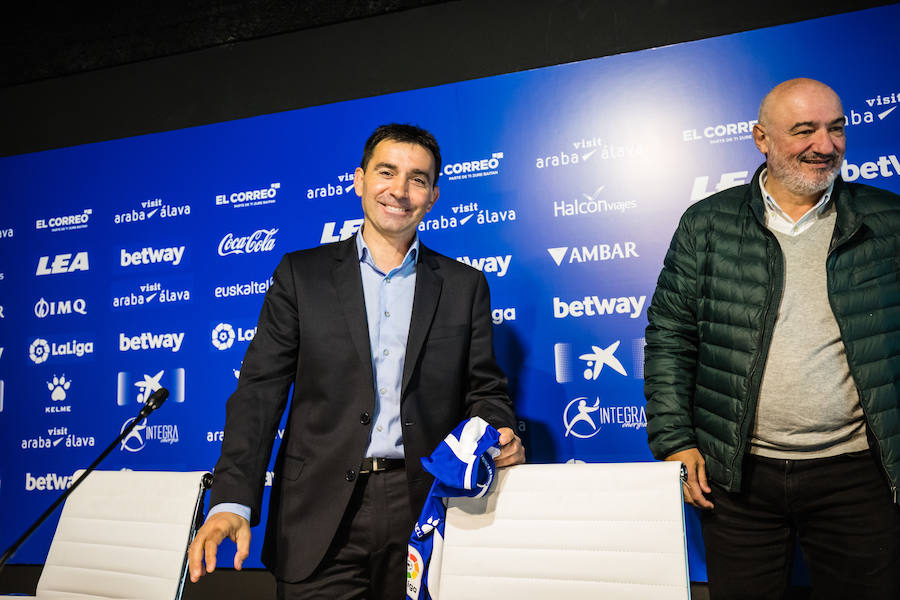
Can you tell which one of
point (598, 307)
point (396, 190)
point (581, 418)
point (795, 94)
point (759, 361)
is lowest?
point (581, 418)

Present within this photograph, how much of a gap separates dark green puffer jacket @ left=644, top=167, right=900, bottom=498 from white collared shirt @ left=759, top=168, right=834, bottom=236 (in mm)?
29

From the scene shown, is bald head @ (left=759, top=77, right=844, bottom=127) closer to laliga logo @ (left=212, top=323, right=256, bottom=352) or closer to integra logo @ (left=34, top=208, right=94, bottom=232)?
laliga logo @ (left=212, top=323, right=256, bottom=352)

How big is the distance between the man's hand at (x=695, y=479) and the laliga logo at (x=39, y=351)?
132 inches

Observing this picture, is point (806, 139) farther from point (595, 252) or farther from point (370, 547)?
point (370, 547)

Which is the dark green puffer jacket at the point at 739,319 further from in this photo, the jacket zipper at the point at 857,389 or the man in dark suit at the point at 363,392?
the man in dark suit at the point at 363,392

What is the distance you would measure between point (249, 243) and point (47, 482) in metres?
1.64

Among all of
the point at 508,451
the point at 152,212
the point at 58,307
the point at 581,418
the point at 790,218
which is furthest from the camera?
the point at 58,307

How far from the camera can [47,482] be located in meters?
3.62

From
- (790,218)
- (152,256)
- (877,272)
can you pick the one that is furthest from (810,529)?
(152,256)

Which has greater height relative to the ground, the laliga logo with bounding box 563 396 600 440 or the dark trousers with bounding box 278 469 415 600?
the laliga logo with bounding box 563 396 600 440

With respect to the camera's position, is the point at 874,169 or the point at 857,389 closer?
the point at 857,389

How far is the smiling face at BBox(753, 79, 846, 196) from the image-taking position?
6.33 ft

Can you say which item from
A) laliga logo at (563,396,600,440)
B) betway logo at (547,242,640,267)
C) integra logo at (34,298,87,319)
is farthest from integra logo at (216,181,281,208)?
laliga logo at (563,396,600,440)

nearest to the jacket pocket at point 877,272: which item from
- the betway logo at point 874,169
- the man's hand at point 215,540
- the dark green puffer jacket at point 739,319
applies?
the dark green puffer jacket at point 739,319
